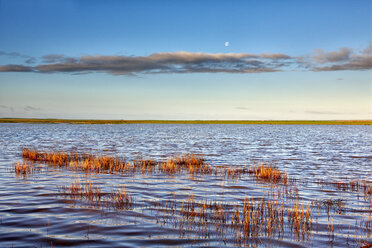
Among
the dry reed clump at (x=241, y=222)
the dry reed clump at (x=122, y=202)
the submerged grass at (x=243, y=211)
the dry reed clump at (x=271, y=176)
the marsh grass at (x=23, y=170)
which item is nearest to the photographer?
the dry reed clump at (x=241, y=222)

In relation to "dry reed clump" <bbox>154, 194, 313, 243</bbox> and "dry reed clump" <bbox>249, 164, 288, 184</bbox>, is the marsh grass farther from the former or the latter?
"dry reed clump" <bbox>249, 164, 288, 184</bbox>

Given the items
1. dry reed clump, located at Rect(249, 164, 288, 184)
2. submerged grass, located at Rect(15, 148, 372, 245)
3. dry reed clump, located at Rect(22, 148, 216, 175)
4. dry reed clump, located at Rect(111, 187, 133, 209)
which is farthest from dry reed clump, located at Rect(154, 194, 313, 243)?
dry reed clump, located at Rect(22, 148, 216, 175)

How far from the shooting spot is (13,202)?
12781 mm

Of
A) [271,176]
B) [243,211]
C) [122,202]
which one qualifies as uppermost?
[122,202]

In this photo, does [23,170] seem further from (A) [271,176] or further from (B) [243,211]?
(A) [271,176]

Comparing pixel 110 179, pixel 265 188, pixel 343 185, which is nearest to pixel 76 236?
pixel 110 179

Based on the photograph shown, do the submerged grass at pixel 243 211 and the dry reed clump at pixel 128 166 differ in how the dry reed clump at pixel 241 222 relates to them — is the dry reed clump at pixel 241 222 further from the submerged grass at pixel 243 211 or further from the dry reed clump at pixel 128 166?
the dry reed clump at pixel 128 166

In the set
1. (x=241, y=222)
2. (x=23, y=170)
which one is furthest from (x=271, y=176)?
(x=23, y=170)

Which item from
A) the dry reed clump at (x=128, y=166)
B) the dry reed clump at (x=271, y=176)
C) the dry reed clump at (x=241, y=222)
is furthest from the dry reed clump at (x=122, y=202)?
the dry reed clump at (x=271, y=176)

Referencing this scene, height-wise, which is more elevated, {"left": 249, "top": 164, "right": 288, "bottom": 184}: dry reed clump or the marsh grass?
the marsh grass

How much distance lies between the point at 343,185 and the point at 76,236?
14632 mm

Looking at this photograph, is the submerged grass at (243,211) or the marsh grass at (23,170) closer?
the submerged grass at (243,211)

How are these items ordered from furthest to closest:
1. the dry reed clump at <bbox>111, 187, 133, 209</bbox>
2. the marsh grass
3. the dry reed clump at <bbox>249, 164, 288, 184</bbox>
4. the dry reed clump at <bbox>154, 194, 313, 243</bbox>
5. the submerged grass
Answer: the marsh grass
the dry reed clump at <bbox>249, 164, 288, 184</bbox>
the dry reed clump at <bbox>111, 187, 133, 209</bbox>
the submerged grass
the dry reed clump at <bbox>154, 194, 313, 243</bbox>

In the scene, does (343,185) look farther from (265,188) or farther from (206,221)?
(206,221)
